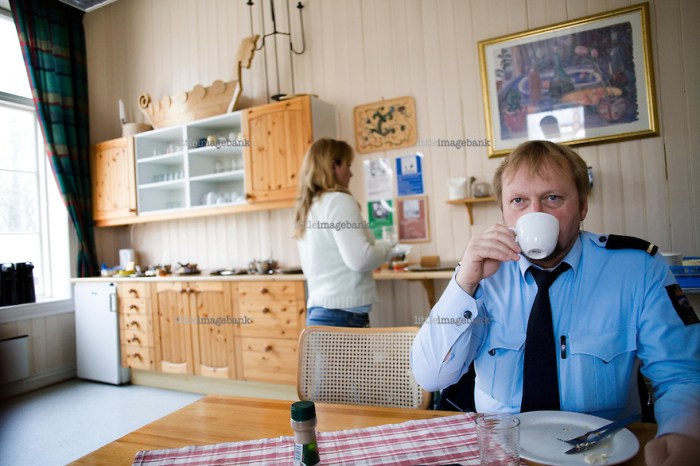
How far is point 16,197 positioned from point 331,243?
353 cm

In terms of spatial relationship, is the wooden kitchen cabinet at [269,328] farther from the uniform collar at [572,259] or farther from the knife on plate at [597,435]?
the knife on plate at [597,435]

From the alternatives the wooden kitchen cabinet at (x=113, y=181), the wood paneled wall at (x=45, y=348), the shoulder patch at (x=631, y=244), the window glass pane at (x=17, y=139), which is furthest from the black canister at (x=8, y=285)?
the shoulder patch at (x=631, y=244)

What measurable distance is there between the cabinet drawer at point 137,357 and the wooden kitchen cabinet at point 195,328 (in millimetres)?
97

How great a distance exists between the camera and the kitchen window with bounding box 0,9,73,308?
4.04 meters

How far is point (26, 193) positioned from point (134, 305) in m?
1.53

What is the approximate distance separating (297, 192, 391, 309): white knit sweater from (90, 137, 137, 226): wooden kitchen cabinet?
266cm

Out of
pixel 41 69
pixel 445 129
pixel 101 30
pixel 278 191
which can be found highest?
pixel 101 30

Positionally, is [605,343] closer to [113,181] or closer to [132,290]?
[132,290]

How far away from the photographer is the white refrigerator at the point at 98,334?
3922 mm

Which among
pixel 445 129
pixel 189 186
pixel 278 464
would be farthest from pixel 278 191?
pixel 278 464

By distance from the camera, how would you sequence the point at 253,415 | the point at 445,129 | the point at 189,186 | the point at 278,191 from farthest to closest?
the point at 189,186
the point at 278,191
the point at 445,129
the point at 253,415

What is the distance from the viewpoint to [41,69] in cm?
409

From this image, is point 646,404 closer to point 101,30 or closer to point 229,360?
point 229,360

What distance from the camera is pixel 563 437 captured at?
0.76 metres
